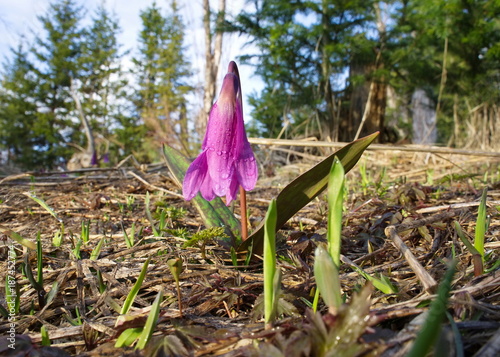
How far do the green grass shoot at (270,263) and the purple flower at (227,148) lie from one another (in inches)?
16.3

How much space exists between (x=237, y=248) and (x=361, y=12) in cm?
621

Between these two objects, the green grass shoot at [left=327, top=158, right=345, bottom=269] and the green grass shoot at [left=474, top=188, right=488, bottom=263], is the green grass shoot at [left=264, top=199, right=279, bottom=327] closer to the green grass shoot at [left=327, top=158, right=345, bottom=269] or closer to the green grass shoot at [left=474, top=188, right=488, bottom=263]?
the green grass shoot at [left=327, top=158, right=345, bottom=269]

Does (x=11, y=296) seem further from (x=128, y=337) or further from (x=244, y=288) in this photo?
(x=244, y=288)

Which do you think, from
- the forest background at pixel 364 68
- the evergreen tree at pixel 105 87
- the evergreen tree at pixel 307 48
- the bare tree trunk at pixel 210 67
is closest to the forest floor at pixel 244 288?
the forest background at pixel 364 68

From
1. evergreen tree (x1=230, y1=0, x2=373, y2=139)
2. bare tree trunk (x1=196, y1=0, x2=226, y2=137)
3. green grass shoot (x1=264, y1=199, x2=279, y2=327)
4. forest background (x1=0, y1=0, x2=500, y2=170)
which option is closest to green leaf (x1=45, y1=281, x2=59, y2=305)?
green grass shoot (x1=264, y1=199, x2=279, y2=327)

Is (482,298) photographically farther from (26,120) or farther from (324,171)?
(26,120)

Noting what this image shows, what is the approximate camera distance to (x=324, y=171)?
3.36 feet

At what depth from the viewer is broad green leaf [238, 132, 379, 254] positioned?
99 cm

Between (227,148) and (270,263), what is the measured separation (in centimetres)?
51

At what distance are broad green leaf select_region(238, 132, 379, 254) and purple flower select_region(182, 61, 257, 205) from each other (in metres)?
0.12

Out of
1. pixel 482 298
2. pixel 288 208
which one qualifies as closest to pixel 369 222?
pixel 288 208

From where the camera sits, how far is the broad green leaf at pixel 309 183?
0.99 metres

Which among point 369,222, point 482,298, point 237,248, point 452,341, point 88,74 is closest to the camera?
point 452,341

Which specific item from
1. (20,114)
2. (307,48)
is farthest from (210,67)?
(20,114)
